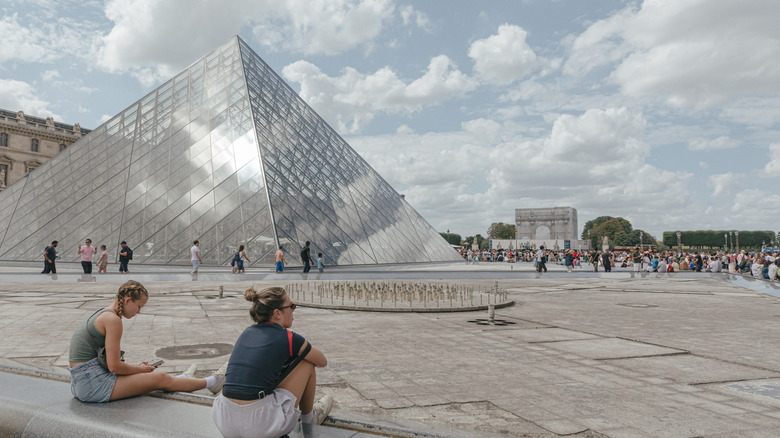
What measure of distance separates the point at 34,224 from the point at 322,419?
36981 mm

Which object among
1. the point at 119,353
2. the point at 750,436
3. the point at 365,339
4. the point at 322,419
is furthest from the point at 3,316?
the point at 750,436

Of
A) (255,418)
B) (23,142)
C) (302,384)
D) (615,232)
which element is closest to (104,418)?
(255,418)

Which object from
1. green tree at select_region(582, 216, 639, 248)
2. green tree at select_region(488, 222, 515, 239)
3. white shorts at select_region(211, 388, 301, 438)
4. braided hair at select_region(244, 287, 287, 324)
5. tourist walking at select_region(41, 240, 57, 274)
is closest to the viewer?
white shorts at select_region(211, 388, 301, 438)

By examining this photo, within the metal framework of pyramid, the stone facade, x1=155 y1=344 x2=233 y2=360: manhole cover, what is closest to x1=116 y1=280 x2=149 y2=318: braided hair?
x1=155 y1=344 x2=233 y2=360: manhole cover

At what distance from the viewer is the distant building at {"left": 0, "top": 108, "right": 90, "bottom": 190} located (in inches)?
2611

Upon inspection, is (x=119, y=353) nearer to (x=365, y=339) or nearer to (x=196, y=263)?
(x=365, y=339)

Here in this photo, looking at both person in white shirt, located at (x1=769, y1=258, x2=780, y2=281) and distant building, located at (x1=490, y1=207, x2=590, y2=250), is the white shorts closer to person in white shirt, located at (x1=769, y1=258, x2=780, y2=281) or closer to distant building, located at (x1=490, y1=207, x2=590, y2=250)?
person in white shirt, located at (x1=769, y1=258, x2=780, y2=281)

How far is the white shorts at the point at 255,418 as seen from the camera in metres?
3.16

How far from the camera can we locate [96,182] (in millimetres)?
33000

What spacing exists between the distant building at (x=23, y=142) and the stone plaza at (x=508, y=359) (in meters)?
67.5

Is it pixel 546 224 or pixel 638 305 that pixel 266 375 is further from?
pixel 546 224

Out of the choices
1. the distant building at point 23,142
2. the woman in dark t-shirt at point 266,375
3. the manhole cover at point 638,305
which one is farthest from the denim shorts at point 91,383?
the distant building at point 23,142

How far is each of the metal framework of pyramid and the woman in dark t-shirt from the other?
2310 centimetres

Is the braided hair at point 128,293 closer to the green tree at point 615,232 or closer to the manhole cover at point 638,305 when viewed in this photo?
the manhole cover at point 638,305
